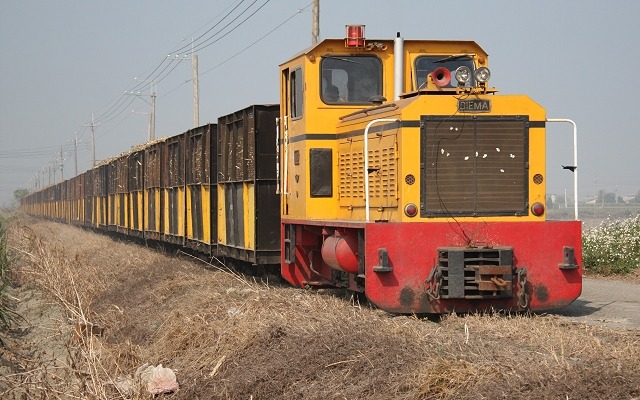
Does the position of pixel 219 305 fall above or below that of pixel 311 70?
below

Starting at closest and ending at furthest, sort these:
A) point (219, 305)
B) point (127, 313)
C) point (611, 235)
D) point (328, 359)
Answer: point (328, 359)
point (219, 305)
point (127, 313)
point (611, 235)

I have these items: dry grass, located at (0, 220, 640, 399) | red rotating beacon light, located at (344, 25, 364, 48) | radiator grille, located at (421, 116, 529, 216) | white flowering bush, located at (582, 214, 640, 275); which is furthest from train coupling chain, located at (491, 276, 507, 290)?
white flowering bush, located at (582, 214, 640, 275)

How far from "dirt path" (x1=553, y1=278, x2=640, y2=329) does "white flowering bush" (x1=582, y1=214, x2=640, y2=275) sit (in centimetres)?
161

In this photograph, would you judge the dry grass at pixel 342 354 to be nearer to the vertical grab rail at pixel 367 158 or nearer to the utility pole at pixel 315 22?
the vertical grab rail at pixel 367 158

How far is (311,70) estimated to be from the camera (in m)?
11.1

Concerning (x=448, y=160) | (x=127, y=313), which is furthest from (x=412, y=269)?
(x=127, y=313)

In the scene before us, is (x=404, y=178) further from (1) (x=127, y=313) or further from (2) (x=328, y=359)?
(1) (x=127, y=313)

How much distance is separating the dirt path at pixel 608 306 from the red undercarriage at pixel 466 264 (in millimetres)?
471

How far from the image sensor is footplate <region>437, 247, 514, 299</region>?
9.23 meters

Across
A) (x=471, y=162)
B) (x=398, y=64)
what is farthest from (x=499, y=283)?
(x=398, y=64)

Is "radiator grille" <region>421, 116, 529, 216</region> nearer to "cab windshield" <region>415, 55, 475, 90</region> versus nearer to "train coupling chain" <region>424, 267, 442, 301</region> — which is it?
"train coupling chain" <region>424, 267, 442, 301</region>

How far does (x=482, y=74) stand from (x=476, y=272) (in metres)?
2.17

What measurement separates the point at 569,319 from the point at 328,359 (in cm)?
339

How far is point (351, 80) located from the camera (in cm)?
1129
